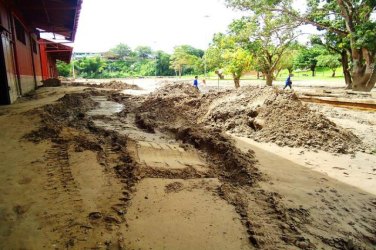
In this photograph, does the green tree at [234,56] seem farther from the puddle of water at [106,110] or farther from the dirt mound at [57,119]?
the dirt mound at [57,119]

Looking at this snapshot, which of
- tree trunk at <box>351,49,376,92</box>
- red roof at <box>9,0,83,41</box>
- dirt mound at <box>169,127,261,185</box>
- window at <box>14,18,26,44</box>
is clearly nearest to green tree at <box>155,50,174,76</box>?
red roof at <box>9,0,83,41</box>

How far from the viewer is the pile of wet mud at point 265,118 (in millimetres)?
6520

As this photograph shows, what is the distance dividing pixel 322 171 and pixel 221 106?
16.1 feet

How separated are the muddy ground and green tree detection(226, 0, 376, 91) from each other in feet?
39.1

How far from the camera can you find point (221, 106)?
9.36 meters

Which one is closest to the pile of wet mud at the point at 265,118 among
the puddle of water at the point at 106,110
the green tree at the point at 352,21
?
the puddle of water at the point at 106,110

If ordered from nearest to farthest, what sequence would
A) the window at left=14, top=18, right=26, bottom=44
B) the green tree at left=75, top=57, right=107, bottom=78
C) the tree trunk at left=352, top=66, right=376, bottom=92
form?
1. the window at left=14, top=18, right=26, bottom=44
2. the tree trunk at left=352, top=66, right=376, bottom=92
3. the green tree at left=75, top=57, right=107, bottom=78

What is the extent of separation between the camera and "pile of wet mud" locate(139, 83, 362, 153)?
21.4ft

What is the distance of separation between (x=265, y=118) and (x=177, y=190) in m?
4.69

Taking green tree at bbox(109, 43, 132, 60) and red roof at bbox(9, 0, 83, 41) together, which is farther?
green tree at bbox(109, 43, 132, 60)

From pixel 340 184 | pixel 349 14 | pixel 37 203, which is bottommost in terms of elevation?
pixel 340 184

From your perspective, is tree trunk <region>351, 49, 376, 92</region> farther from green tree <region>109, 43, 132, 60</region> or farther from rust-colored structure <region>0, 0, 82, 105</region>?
green tree <region>109, 43, 132, 60</region>

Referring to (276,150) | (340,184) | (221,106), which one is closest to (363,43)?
(221,106)

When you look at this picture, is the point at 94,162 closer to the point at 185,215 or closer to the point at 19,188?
the point at 19,188
